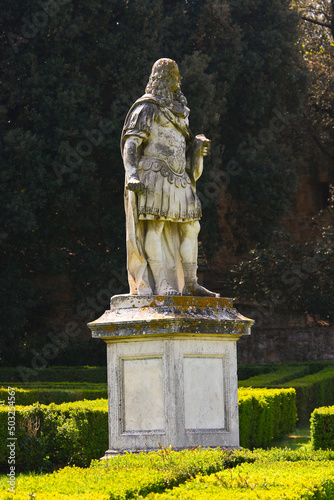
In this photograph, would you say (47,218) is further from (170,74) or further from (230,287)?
(170,74)

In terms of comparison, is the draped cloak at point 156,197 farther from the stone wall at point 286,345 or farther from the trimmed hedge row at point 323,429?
the stone wall at point 286,345

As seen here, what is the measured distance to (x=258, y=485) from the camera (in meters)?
4.38

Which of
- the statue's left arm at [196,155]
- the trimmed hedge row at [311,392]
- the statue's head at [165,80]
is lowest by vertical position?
the trimmed hedge row at [311,392]

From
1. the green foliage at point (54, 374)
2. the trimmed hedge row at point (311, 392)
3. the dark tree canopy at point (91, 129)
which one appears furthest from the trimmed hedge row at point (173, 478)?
the dark tree canopy at point (91, 129)

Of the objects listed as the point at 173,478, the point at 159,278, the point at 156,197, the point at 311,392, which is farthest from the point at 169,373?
A: the point at 311,392

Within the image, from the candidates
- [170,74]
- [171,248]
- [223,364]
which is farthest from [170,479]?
[170,74]

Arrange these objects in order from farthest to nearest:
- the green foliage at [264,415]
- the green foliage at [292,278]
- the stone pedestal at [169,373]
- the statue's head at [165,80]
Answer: the green foliage at [292,278], the green foliage at [264,415], the statue's head at [165,80], the stone pedestal at [169,373]

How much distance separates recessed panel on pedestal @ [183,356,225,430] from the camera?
583 cm

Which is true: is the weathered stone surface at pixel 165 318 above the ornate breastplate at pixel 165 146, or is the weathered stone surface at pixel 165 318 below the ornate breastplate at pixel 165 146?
below

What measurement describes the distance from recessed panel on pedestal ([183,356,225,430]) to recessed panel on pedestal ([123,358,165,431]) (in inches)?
7.7

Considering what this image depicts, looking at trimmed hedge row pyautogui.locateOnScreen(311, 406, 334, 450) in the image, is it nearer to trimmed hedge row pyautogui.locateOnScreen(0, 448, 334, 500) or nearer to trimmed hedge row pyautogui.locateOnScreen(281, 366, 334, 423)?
trimmed hedge row pyautogui.locateOnScreen(0, 448, 334, 500)

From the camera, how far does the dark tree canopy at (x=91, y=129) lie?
16.6 metres

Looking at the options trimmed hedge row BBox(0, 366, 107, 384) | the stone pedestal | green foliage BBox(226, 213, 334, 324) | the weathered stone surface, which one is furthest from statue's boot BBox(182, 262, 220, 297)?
green foliage BBox(226, 213, 334, 324)

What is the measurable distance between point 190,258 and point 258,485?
246 centimetres
